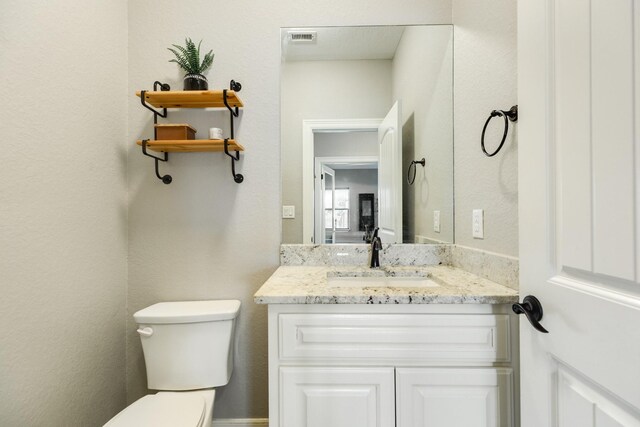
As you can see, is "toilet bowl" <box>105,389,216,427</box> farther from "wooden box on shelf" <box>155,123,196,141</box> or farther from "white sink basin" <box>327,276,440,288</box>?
"wooden box on shelf" <box>155,123,196,141</box>

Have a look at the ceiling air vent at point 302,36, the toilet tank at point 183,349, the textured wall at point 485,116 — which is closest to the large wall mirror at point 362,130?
the ceiling air vent at point 302,36

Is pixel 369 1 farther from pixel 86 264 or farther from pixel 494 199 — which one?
pixel 86 264

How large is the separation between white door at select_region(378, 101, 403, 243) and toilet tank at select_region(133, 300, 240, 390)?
91 cm

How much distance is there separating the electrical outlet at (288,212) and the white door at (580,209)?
107 cm

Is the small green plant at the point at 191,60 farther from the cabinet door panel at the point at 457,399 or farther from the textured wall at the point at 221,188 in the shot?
the cabinet door panel at the point at 457,399

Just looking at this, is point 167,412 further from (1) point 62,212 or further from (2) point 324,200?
(2) point 324,200

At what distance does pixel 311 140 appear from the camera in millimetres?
1712

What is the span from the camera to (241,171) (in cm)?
167

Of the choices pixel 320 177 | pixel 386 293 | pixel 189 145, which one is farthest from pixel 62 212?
pixel 386 293

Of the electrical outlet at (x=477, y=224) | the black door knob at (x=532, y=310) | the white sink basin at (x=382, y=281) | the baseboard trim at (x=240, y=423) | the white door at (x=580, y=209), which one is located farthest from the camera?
the baseboard trim at (x=240, y=423)

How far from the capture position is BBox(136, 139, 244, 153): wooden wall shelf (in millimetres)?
1499

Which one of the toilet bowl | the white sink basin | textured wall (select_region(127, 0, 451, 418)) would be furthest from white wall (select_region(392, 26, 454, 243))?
the toilet bowl

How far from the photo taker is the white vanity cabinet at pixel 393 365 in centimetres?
103

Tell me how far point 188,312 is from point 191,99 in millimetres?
979
